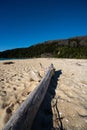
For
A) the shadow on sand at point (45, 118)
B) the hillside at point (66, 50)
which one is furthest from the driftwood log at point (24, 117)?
the hillside at point (66, 50)

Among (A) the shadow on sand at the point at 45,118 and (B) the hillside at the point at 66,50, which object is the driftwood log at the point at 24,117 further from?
(B) the hillside at the point at 66,50

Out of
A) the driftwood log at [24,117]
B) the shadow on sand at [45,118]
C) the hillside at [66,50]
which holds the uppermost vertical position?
the hillside at [66,50]

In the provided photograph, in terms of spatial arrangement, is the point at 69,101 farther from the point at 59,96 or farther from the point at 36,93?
the point at 36,93

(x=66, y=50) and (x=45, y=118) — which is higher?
(x=66, y=50)

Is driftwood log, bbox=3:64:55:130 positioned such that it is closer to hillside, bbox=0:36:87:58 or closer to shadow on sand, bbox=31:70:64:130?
shadow on sand, bbox=31:70:64:130

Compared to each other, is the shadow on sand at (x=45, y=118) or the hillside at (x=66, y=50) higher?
the hillside at (x=66, y=50)

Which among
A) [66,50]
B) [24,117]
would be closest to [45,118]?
[24,117]

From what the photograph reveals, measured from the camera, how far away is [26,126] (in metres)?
2.19

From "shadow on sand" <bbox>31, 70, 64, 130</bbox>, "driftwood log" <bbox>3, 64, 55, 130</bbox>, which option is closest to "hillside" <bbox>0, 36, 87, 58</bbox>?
"shadow on sand" <bbox>31, 70, 64, 130</bbox>

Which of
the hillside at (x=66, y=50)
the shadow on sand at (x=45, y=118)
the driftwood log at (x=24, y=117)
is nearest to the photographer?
the driftwood log at (x=24, y=117)

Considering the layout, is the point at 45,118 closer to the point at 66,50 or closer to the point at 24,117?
the point at 24,117

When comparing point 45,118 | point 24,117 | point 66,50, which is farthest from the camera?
point 66,50

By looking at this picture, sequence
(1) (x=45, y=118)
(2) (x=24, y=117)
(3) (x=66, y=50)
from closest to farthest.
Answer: (2) (x=24, y=117)
(1) (x=45, y=118)
(3) (x=66, y=50)

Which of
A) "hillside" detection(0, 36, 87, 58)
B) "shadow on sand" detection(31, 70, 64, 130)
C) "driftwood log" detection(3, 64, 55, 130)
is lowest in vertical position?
"shadow on sand" detection(31, 70, 64, 130)
